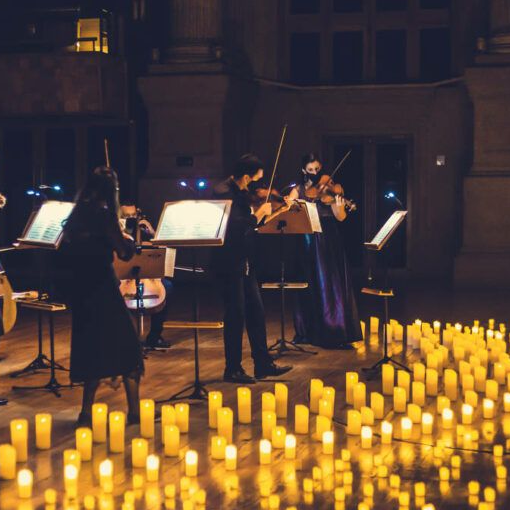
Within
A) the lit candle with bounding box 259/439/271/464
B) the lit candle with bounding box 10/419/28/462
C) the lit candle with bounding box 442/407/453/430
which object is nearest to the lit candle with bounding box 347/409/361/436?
the lit candle with bounding box 442/407/453/430

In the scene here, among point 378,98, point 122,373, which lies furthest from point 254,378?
Result: point 378,98

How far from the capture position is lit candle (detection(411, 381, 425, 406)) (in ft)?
25.8

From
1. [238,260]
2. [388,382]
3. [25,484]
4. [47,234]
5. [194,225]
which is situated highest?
[194,225]

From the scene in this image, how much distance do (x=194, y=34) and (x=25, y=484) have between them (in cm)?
1176

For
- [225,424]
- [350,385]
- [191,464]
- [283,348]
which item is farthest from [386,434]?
[283,348]

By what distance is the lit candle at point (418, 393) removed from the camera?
25.8ft

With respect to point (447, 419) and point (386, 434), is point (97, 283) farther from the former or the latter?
point (447, 419)

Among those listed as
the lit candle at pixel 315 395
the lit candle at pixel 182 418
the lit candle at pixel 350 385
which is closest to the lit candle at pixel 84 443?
the lit candle at pixel 182 418

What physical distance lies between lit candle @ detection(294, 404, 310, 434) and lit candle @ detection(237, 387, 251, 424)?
428 millimetres

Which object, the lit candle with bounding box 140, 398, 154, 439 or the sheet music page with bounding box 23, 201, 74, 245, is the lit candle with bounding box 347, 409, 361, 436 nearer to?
the lit candle with bounding box 140, 398, 154, 439

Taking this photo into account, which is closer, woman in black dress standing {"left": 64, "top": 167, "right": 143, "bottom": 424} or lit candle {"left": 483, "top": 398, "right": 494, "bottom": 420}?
woman in black dress standing {"left": 64, "top": 167, "right": 143, "bottom": 424}

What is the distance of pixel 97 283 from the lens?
277 inches

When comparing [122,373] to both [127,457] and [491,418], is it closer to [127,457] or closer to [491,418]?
[127,457]

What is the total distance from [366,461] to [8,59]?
40.5 ft
